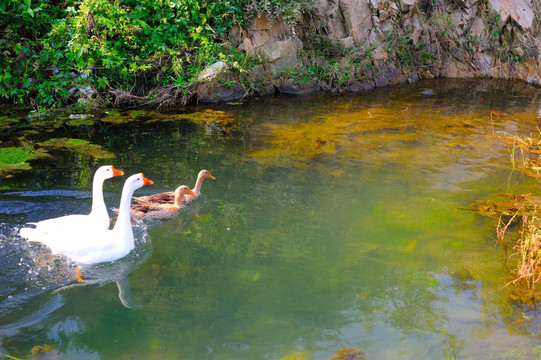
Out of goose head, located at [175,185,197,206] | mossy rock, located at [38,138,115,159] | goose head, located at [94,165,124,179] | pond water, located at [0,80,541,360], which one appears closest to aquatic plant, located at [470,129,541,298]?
pond water, located at [0,80,541,360]

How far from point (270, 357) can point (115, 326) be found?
1474 millimetres

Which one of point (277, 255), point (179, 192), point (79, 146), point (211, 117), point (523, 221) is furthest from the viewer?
point (211, 117)

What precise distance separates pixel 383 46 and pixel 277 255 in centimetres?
1162

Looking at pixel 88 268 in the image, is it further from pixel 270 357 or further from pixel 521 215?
pixel 521 215

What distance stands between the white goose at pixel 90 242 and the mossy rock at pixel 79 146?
345cm

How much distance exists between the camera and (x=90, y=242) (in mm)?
5711

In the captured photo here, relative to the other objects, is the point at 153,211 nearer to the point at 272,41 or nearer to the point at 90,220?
the point at 90,220

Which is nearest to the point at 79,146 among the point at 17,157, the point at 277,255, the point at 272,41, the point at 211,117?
the point at 17,157

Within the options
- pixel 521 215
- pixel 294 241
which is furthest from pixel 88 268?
pixel 521 215

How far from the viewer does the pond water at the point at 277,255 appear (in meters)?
4.65

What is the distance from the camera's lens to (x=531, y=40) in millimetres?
17000

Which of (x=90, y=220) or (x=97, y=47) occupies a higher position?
(x=97, y=47)

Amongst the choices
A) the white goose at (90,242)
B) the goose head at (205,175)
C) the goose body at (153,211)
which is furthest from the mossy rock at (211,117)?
the white goose at (90,242)

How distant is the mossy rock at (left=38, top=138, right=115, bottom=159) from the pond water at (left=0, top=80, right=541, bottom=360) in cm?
10
